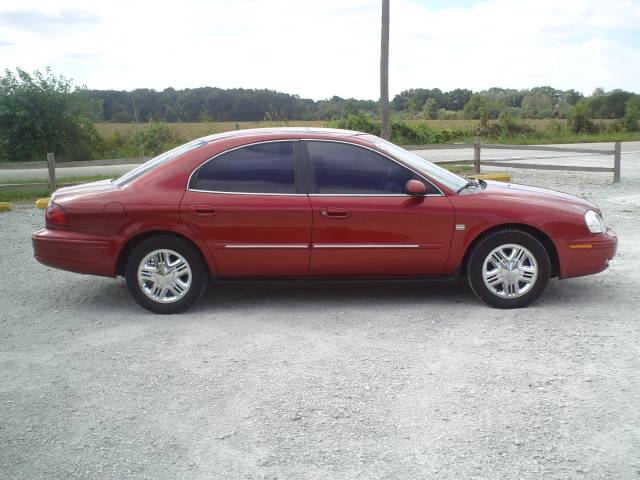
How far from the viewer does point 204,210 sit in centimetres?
559

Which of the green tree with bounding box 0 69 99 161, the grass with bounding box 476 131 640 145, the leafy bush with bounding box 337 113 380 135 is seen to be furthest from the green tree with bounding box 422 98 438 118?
the green tree with bounding box 0 69 99 161

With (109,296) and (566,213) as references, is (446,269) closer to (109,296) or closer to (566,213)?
(566,213)

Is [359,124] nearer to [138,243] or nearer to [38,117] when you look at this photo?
[38,117]

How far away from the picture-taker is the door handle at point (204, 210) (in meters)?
5.59

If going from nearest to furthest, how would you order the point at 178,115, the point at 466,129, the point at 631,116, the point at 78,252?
the point at 78,252 → the point at 178,115 → the point at 466,129 → the point at 631,116

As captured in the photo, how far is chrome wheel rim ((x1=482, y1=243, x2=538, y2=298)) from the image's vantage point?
5645mm

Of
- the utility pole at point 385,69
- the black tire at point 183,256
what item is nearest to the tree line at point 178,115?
the utility pole at point 385,69

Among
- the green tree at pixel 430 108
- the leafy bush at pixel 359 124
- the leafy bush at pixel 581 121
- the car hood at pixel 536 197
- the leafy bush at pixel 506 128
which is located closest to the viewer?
the car hood at pixel 536 197

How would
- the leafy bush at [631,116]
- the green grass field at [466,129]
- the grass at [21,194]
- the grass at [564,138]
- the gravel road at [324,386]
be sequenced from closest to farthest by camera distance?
the gravel road at [324,386]
the grass at [21,194]
the green grass field at [466,129]
the grass at [564,138]
the leafy bush at [631,116]

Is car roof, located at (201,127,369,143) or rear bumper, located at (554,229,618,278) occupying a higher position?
car roof, located at (201,127,369,143)

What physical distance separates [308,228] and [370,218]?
1.74 feet

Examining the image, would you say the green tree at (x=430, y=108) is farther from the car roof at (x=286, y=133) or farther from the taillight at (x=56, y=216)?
the taillight at (x=56, y=216)

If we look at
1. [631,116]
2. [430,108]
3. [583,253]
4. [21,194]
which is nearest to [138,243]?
[583,253]

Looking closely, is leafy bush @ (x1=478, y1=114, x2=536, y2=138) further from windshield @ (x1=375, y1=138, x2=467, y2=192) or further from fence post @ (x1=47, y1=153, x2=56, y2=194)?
windshield @ (x1=375, y1=138, x2=467, y2=192)
